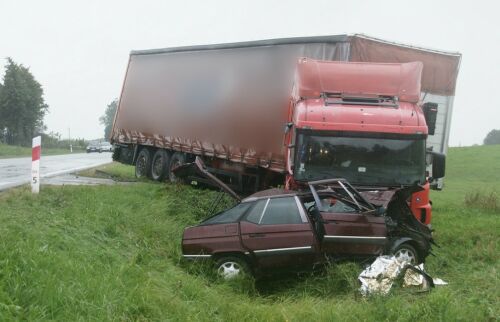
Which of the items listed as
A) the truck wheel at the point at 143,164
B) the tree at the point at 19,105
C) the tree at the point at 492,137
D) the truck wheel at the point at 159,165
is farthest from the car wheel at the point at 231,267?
the tree at the point at 492,137

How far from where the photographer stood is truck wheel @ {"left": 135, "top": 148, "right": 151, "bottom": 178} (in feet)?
60.5

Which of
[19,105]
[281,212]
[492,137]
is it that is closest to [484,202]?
[281,212]

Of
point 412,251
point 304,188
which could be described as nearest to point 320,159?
point 304,188

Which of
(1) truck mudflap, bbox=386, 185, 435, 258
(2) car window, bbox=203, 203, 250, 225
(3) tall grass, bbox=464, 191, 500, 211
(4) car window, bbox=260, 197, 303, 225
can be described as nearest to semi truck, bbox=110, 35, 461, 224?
(1) truck mudflap, bbox=386, 185, 435, 258

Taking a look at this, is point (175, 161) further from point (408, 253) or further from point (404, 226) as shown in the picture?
point (408, 253)

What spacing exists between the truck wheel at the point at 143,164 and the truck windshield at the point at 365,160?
9947mm

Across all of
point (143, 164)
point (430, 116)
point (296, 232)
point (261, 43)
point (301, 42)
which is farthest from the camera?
point (143, 164)

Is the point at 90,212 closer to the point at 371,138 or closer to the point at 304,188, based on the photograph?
the point at 304,188

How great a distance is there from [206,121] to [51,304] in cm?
1090

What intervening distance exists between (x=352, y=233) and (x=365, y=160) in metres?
1.87

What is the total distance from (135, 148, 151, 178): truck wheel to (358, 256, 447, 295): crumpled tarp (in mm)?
12412

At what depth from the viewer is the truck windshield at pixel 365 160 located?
9102 millimetres

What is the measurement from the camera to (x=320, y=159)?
30.3ft

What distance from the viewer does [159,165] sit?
702 inches
